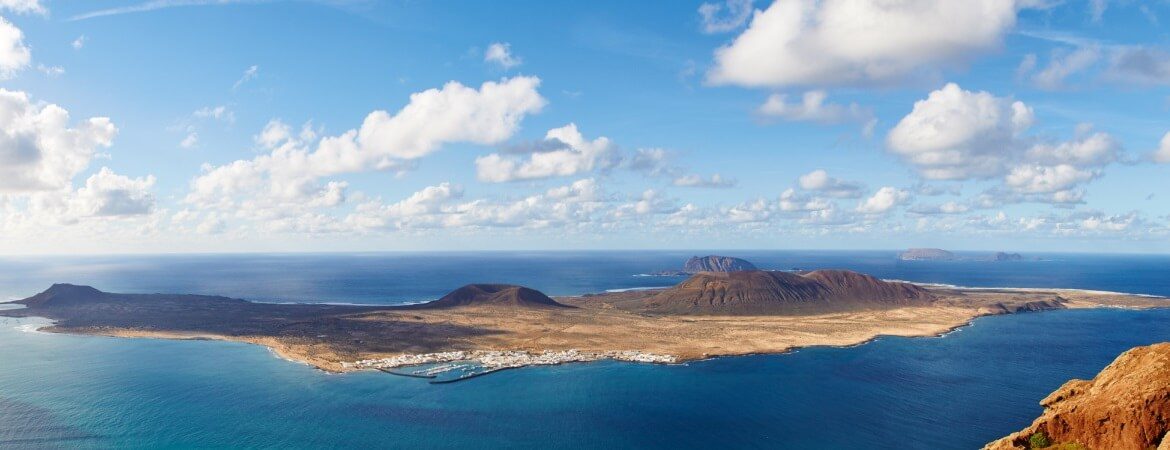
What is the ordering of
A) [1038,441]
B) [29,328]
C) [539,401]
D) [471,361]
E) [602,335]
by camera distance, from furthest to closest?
[29,328] → [602,335] → [471,361] → [539,401] → [1038,441]

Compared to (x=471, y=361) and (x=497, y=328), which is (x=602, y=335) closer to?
(x=497, y=328)

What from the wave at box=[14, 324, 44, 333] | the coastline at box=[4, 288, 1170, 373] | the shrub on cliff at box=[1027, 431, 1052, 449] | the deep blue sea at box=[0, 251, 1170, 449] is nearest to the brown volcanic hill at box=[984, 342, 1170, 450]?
the shrub on cliff at box=[1027, 431, 1052, 449]

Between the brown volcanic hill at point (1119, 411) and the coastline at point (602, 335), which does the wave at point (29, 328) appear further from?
the brown volcanic hill at point (1119, 411)

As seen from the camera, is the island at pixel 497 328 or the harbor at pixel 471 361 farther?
the island at pixel 497 328

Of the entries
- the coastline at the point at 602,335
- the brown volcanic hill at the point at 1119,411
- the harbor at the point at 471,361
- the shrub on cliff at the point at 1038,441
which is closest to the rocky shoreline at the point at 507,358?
the harbor at the point at 471,361

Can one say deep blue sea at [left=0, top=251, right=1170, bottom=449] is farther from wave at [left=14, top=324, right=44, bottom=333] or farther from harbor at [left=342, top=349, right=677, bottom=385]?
wave at [left=14, top=324, right=44, bottom=333]

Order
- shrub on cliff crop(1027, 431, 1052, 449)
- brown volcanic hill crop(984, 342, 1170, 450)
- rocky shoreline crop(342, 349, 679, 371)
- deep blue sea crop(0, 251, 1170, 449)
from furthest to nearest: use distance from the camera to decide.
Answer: rocky shoreline crop(342, 349, 679, 371) < deep blue sea crop(0, 251, 1170, 449) < shrub on cliff crop(1027, 431, 1052, 449) < brown volcanic hill crop(984, 342, 1170, 450)

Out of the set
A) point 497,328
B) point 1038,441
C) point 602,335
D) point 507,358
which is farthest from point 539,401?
point 497,328

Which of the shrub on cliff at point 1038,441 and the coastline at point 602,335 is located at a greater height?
the shrub on cliff at point 1038,441
